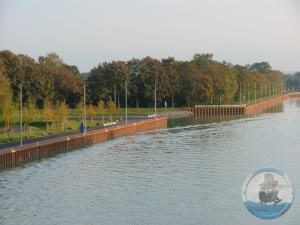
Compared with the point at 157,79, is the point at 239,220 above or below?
below

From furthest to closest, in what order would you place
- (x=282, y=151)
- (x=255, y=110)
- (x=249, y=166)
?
1. (x=255, y=110)
2. (x=282, y=151)
3. (x=249, y=166)

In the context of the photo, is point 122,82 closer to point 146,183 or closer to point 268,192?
point 146,183

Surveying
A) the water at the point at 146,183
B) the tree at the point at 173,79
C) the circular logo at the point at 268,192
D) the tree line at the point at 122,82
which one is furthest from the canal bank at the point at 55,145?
the tree at the point at 173,79

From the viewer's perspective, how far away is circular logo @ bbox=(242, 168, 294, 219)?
23.2 metres

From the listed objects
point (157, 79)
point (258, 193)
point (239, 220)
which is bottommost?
point (239, 220)

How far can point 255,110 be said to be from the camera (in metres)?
174

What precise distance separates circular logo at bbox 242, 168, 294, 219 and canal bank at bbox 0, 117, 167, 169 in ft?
106

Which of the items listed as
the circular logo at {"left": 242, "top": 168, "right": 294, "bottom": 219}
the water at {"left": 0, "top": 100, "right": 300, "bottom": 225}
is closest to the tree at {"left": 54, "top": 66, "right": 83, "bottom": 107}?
the water at {"left": 0, "top": 100, "right": 300, "bottom": 225}

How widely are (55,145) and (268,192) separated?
142 ft

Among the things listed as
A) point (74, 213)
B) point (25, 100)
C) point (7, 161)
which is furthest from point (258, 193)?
point (25, 100)

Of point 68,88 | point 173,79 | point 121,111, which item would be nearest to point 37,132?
point 121,111

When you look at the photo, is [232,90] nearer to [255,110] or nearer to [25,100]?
[255,110]

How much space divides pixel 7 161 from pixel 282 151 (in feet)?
108

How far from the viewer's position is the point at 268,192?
25.3 m
